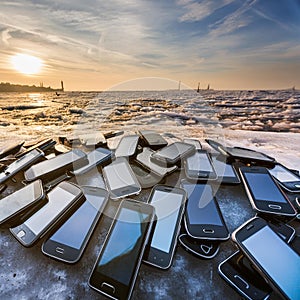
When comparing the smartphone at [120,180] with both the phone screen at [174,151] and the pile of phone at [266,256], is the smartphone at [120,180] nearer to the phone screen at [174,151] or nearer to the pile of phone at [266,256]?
the phone screen at [174,151]

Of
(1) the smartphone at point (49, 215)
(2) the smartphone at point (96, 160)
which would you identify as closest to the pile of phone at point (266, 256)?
(1) the smartphone at point (49, 215)

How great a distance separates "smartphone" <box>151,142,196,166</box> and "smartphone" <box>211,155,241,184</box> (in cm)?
24

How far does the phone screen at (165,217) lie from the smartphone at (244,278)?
0.81 ft

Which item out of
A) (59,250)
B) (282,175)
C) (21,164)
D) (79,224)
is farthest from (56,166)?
(282,175)

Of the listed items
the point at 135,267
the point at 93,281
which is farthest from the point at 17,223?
the point at 135,267

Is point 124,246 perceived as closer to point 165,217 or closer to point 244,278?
point 165,217

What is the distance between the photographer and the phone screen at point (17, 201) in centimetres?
101

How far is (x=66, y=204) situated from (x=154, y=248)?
524 mm

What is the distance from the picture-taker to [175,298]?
754 millimetres

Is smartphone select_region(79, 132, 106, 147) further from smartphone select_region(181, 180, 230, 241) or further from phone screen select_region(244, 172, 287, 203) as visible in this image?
phone screen select_region(244, 172, 287, 203)

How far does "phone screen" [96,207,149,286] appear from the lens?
758mm

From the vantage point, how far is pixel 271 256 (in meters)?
0.78

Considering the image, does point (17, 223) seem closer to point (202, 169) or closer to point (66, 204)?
point (66, 204)

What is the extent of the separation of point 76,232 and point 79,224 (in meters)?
0.05
